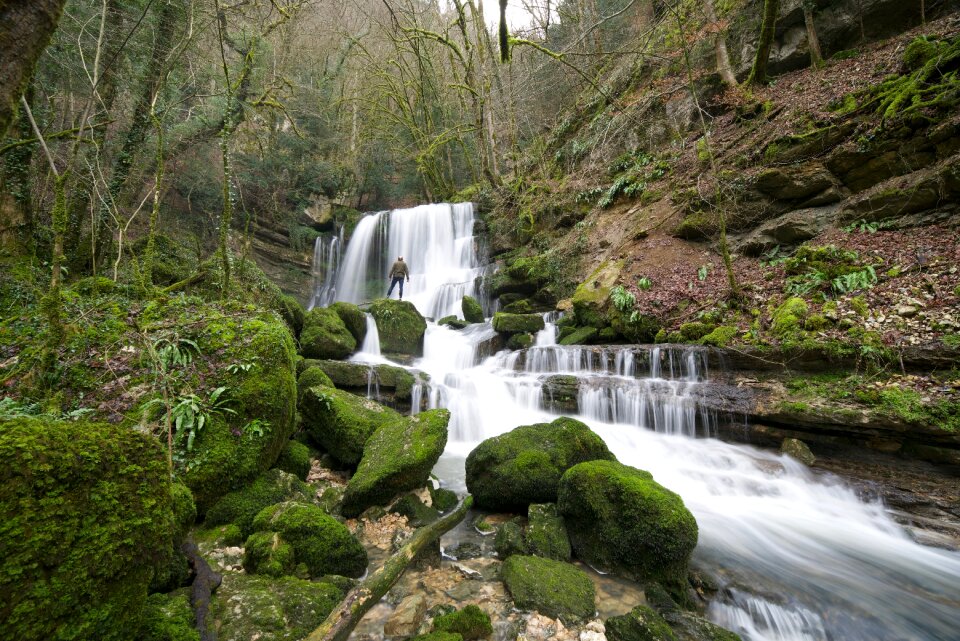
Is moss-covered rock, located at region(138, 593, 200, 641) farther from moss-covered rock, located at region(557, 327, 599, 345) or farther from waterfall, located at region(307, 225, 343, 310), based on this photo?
waterfall, located at region(307, 225, 343, 310)

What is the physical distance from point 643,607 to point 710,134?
525 inches

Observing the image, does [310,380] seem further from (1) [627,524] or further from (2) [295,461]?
(1) [627,524]

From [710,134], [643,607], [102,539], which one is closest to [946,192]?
[710,134]

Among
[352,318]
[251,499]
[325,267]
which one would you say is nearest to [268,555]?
[251,499]

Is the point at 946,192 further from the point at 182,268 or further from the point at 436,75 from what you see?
the point at 436,75

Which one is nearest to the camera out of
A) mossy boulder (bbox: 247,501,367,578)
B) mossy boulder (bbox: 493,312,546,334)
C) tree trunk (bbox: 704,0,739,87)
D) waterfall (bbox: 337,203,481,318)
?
mossy boulder (bbox: 247,501,367,578)

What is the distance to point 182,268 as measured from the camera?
855 centimetres

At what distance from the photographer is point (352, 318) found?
33.7 ft

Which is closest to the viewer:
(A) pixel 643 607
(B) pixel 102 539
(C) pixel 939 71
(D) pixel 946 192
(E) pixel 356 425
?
(B) pixel 102 539

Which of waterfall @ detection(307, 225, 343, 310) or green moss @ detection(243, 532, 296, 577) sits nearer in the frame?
green moss @ detection(243, 532, 296, 577)

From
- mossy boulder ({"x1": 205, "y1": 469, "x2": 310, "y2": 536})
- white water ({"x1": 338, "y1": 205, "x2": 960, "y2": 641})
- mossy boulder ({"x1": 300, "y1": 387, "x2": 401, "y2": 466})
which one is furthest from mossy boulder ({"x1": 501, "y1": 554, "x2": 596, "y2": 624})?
mossy boulder ({"x1": 300, "y1": 387, "x2": 401, "y2": 466})

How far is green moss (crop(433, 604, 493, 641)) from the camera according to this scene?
2604mm

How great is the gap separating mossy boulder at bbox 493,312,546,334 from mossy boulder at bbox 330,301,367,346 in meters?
3.70

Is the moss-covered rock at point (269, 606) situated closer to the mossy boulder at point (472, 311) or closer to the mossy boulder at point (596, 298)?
the mossy boulder at point (596, 298)
